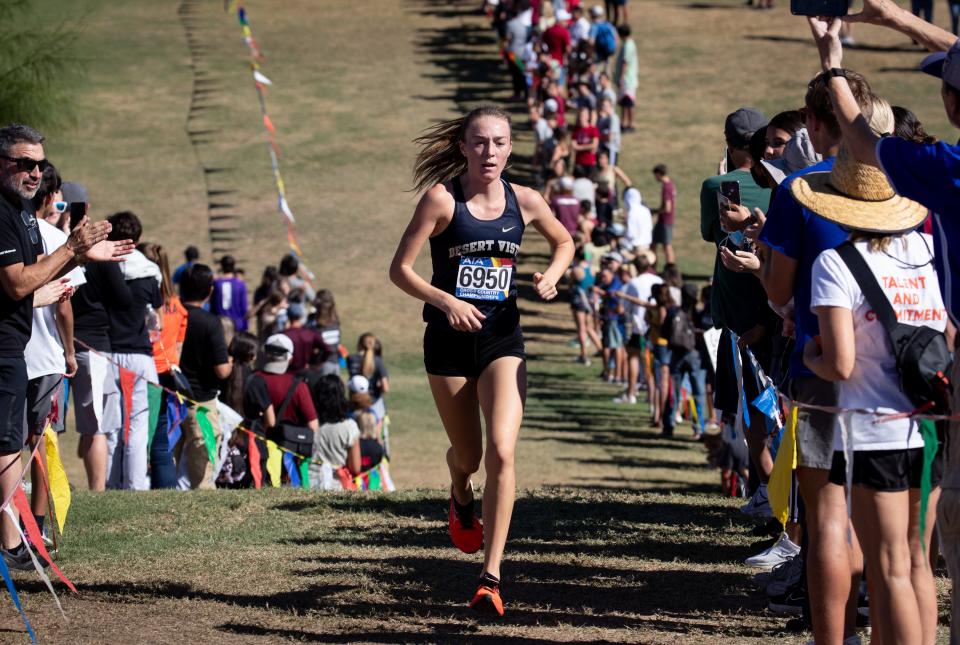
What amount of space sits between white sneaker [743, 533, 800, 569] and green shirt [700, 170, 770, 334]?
3.36 ft

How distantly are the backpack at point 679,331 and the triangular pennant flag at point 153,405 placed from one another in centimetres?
623

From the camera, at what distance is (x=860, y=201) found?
14.2 feet

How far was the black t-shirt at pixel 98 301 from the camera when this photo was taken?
30.8 feet

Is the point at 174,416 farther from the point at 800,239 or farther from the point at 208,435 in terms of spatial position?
the point at 800,239

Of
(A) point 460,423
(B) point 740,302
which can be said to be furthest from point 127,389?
(B) point 740,302

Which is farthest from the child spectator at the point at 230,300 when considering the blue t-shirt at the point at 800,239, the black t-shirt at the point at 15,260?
the blue t-shirt at the point at 800,239

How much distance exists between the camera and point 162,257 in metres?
10.4

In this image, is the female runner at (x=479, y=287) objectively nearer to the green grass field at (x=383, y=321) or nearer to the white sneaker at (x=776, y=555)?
the green grass field at (x=383, y=321)

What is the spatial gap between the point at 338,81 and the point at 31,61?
44.5ft

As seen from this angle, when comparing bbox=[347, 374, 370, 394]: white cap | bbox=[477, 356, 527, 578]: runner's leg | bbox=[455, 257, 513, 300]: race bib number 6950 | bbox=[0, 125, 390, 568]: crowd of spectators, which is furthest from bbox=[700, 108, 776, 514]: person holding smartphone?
bbox=[347, 374, 370, 394]: white cap

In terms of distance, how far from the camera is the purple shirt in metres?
17.2

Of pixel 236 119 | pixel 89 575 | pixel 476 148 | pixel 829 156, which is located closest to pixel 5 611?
pixel 89 575

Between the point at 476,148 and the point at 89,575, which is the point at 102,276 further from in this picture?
the point at 476,148

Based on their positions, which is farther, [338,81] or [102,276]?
[338,81]
